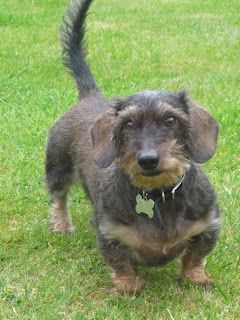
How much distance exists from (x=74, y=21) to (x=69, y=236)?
1806mm

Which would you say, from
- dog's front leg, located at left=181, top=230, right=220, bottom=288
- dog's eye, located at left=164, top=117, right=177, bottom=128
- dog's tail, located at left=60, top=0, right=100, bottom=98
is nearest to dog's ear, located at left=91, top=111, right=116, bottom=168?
dog's eye, located at left=164, top=117, right=177, bottom=128

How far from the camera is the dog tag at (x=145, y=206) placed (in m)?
3.49

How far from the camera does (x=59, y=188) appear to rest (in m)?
5.02

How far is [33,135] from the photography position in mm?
6465

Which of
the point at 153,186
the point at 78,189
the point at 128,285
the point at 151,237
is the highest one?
the point at 153,186

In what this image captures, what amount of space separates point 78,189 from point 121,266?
165 cm

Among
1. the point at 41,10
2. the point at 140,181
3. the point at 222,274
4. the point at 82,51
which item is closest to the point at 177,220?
the point at 140,181

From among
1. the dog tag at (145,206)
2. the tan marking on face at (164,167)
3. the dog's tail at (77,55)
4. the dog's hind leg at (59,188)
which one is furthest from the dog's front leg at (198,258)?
the dog's tail at (77,55)

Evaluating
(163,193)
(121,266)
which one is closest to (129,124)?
(163,193)

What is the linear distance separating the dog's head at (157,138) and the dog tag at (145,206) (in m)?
0.08

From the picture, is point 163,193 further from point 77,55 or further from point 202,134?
point 77,55

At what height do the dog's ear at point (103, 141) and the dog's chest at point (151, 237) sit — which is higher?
the dog's ear at point (103, 141)

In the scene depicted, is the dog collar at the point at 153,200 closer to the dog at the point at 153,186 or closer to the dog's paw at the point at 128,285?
the dog at the point at 153,186

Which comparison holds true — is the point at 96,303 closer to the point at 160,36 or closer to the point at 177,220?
the point at 177,220
